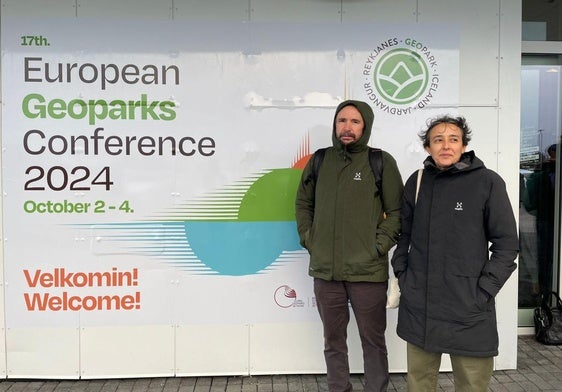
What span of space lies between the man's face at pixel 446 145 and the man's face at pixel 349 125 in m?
0.60

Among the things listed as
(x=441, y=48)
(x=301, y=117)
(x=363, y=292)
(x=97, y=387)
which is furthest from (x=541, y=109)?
(x=97, y=387)

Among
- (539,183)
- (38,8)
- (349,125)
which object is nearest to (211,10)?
(38,8)

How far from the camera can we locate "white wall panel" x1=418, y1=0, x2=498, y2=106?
3848 millimetres

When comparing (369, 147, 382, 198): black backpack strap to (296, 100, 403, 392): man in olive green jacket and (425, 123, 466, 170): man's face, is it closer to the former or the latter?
(296, 100, 403, 392): man in olive green jacket

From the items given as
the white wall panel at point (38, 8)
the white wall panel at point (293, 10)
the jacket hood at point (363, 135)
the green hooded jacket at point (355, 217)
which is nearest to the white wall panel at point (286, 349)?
the green hooded jacket at point (355, 217)

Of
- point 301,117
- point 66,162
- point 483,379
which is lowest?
point 483,379

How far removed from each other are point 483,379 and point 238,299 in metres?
1.83

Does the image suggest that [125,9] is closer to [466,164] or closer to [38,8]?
[38,8]

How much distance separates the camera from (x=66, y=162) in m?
3.71

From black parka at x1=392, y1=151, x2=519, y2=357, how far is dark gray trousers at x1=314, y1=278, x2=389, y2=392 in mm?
524

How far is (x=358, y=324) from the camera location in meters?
3.29

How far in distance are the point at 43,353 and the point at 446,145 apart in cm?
321

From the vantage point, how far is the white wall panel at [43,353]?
377 cm

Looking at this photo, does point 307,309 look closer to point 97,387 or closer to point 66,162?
point 97,387
